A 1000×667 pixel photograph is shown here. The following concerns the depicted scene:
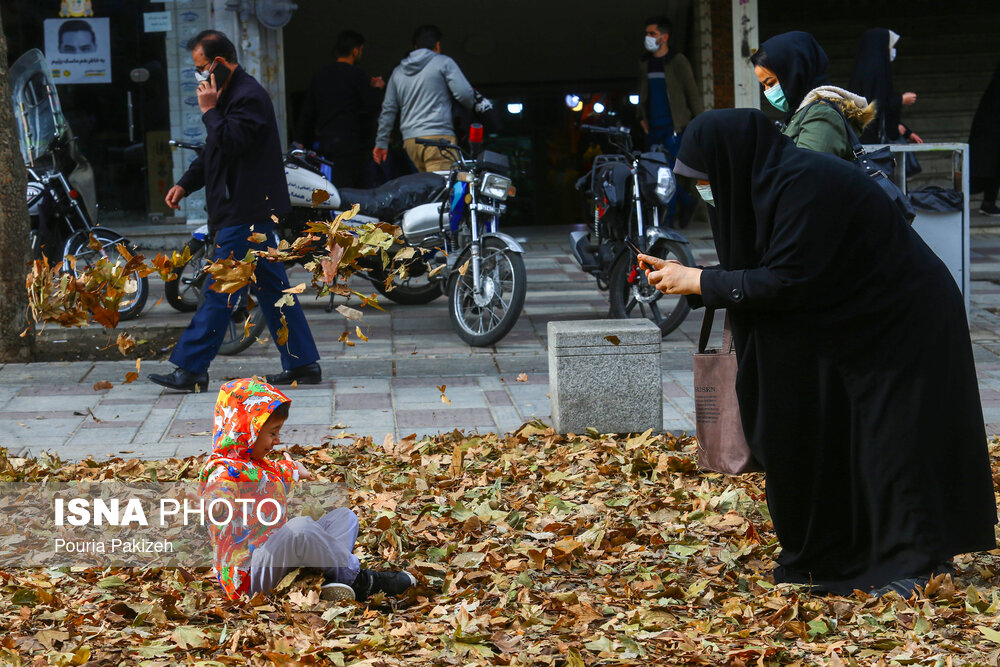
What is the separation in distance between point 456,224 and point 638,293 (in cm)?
141

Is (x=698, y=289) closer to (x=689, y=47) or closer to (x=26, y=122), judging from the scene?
(x=26, y=122)

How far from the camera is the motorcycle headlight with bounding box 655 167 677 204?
29.4 ft

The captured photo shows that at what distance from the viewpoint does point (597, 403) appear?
6520mm

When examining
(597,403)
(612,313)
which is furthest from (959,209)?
(597,403)

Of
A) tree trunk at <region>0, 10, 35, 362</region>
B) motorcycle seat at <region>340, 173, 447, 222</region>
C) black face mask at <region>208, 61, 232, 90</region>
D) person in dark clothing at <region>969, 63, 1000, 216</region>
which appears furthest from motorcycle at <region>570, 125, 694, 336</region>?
person in dark clothing at <region>969, 63, 1000, 216</region>

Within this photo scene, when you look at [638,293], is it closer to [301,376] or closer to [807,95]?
[301,376]

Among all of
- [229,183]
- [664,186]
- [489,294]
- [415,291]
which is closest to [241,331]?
[229,183]

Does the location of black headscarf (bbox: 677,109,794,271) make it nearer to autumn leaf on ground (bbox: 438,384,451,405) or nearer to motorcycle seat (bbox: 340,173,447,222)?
autumn leaf on ground (bbox: 438,384,451,405)

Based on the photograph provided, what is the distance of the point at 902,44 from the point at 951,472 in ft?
48.2

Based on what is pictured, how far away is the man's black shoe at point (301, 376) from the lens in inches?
307

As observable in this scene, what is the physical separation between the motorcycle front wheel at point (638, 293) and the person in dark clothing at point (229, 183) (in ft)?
8.71

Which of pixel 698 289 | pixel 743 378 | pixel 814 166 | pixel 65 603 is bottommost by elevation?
pixel 65 603

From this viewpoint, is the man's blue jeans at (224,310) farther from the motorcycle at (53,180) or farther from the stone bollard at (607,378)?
the motorcycle at (53,180)

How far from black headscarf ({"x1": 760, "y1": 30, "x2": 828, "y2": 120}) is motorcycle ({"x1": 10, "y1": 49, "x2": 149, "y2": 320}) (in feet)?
20.1
